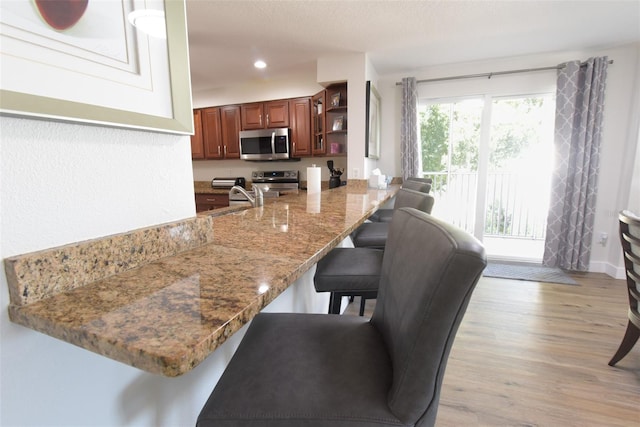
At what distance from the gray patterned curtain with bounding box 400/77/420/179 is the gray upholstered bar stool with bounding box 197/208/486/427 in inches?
116

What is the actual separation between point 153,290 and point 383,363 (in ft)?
1.77

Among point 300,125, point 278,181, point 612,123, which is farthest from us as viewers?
point 278,181

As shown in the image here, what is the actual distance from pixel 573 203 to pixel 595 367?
6.57 feet

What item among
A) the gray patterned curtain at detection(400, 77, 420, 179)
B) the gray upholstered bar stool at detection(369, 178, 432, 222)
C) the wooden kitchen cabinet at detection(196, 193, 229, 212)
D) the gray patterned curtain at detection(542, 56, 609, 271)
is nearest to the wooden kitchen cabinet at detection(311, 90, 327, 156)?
the gray patterned curtain at detection(400, 77, 420, 179)

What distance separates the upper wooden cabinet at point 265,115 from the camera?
4008 millimetres

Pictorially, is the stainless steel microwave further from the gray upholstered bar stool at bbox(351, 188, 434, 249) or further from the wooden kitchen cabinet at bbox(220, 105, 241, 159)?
the gray upholstered bar stool at bbox(351, 188, 434, 249)

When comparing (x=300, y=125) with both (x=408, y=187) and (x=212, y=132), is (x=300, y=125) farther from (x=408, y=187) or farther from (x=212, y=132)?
(x=408, y=187)

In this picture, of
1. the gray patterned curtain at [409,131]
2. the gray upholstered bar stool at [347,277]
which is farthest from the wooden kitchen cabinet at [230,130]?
the gray upholstered bar stool at [347,277]

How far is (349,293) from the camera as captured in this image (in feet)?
4.05

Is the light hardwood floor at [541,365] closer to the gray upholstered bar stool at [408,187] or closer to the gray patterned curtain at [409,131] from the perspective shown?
the gray upholstered bar stool at [408,187]

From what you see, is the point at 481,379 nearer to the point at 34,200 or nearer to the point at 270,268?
the point at 270,268

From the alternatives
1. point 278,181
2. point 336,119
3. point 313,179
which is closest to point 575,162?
point 336,119

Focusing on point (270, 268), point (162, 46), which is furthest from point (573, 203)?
point (162, 46)

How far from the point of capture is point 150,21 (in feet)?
2.06
